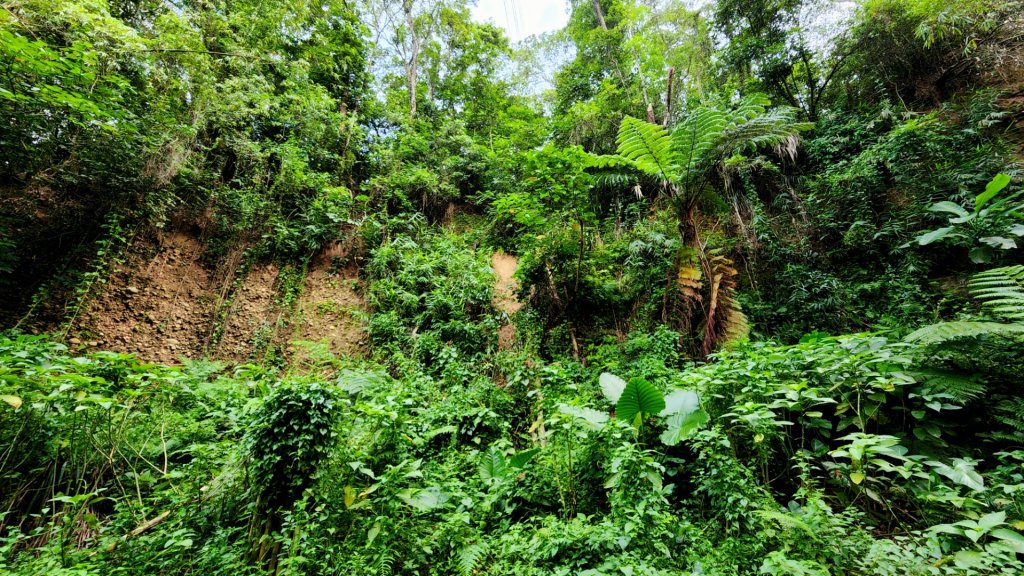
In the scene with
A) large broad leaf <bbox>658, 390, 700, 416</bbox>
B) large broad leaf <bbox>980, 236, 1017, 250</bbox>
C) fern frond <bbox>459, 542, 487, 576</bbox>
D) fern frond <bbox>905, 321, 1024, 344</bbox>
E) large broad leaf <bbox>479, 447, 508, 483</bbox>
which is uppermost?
large broad leaf <bbox>980, 236, 1017, 250</bbox>

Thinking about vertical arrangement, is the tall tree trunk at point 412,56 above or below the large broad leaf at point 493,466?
above

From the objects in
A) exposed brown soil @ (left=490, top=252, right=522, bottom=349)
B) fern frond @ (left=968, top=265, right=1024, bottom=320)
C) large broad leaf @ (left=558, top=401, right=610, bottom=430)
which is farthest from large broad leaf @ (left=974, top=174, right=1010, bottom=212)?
exposed brown soil @ (left=490, top=252, right=522, bottom=349)

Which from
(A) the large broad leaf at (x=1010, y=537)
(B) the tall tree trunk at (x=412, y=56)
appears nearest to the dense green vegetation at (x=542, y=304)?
(A) the large broad leaf at (x=1010, y=537)

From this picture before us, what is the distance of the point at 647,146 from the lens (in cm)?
476

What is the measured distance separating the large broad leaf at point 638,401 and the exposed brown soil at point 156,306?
683cm

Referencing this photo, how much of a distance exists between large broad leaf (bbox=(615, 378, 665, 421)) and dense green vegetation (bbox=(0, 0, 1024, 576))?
0.02 meters

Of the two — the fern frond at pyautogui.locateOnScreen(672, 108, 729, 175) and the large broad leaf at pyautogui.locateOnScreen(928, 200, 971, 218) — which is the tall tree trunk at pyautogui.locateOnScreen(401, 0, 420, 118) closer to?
the fern frond at pyautogui.locateOnScreen(672, 108, 729, 175)

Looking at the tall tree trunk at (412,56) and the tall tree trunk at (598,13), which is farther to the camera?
the tall tree trunk at (598,13)

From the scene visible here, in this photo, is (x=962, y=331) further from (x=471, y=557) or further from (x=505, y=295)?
(x=505, y=295)

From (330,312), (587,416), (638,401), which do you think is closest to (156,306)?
(330,312)

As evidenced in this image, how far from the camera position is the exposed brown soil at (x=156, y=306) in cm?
502

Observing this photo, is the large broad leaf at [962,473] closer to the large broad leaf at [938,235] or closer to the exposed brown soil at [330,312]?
the large broad leaf at [938,235]

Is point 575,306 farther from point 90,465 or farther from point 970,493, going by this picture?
point 90,465

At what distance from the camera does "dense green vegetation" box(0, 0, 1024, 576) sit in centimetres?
218
